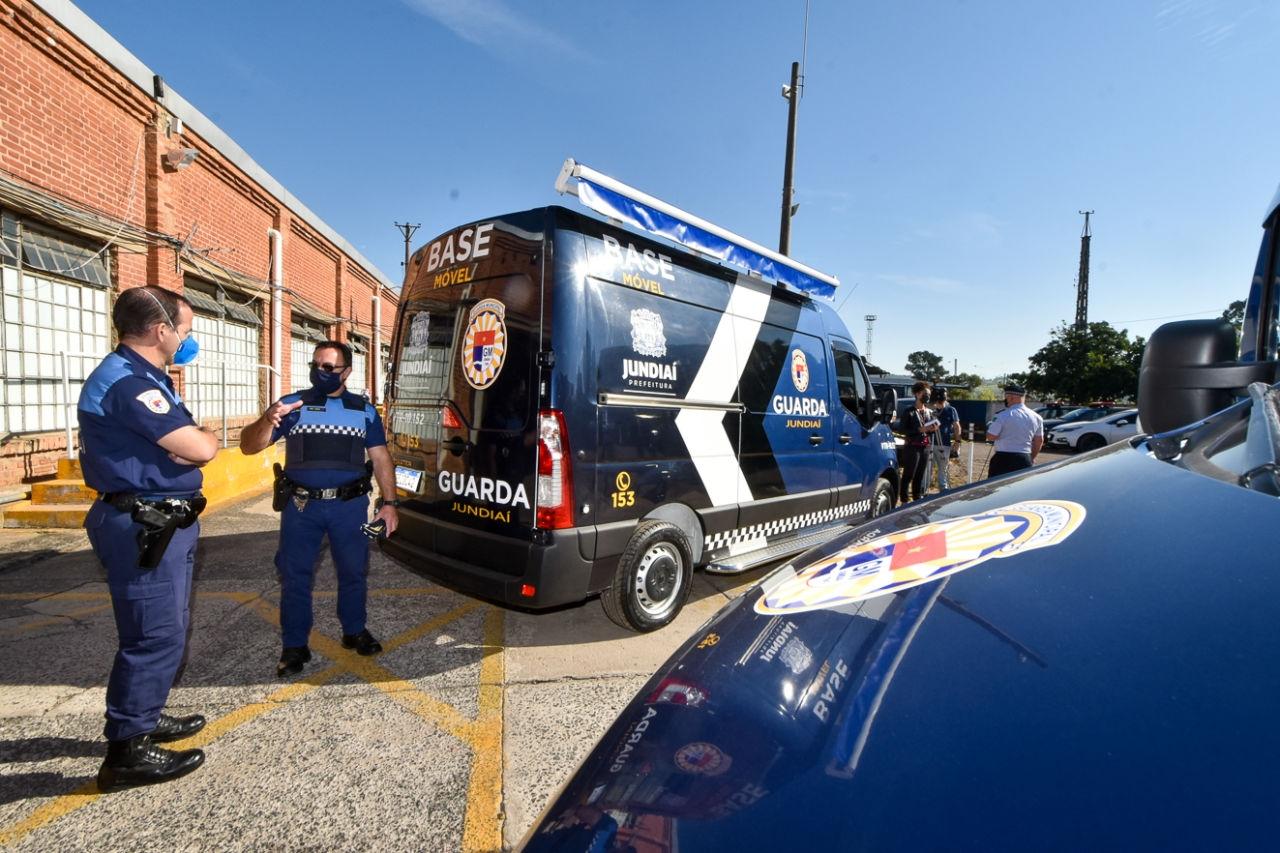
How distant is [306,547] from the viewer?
3.29 m

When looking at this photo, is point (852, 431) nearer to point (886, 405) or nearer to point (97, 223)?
point (886, 405)

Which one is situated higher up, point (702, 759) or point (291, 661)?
point (702, 759)

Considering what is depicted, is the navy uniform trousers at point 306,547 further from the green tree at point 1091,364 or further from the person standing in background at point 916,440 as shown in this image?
the green tree at point 1091,364

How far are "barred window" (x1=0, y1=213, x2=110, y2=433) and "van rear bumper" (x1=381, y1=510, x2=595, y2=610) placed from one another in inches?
249

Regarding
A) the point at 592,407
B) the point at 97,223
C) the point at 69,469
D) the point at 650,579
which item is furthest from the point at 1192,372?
the point at 97,223

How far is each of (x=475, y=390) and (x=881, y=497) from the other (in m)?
4.68

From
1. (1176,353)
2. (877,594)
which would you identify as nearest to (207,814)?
(877,594)

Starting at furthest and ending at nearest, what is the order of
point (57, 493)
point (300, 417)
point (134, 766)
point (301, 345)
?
point (301, 345), point (57, 493), point (300, 417), point (134, 766)

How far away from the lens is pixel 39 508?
626 centimetres

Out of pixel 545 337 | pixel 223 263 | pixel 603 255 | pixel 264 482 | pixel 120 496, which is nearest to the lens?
pixel 120 496

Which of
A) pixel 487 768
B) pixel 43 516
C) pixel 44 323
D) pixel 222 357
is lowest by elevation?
pixel 487 768

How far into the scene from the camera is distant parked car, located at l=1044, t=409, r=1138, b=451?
763 inches

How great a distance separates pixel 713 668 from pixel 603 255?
9.24 ft

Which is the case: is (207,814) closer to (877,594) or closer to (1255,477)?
(877,594)
